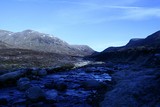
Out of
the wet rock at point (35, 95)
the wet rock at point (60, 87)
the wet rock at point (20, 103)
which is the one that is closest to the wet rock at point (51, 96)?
the wet rock at point (35, 95)

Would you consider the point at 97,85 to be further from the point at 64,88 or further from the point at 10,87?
the point at 10,87

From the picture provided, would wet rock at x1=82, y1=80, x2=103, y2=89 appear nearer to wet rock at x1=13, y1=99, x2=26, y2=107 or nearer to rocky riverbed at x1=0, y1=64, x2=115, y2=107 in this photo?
rocky riverbed at x1=0, y1=64, x2=115, y2=107

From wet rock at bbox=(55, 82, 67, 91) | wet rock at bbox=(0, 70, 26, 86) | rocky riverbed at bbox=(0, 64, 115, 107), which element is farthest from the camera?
wet rock at bbox=(0, 70, 26, 86)

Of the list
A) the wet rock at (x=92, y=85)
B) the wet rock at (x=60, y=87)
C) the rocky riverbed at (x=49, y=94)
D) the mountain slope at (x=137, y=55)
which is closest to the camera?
the rocky riverbed at (x=49, y=94)

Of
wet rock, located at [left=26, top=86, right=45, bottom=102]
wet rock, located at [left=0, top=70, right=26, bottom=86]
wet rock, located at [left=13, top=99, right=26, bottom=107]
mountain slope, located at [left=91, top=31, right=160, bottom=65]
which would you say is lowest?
wet rock, located at [left=13, top=99, right=26, bottom=107]

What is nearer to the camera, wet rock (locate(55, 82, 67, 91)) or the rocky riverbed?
the rocky riverbed

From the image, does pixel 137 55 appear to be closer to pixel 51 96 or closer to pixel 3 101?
pixel 51 96

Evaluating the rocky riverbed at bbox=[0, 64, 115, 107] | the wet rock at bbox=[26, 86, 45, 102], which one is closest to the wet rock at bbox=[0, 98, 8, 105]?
the rocky riverbed at bbox=[0, 64, 115, 107]

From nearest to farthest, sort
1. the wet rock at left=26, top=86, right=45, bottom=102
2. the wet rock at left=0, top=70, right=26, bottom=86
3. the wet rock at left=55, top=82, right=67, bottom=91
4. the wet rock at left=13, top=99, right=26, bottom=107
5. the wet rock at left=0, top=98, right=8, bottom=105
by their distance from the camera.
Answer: the wet rock at left=13, top=99, right=26, bottom=107, the wet rock at left=0, top=98, right=8, bottom=105, the wet rock at left=26, top=86, right=45, bottom=102, the wet rock at left=55, top=82, right=67, bottom=91, the wet rock at left=0, top=70, right=26, bottom=86

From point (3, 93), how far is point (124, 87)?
10.0 metres

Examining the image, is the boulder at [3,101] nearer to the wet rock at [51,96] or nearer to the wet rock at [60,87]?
the wet rock at [51,96]

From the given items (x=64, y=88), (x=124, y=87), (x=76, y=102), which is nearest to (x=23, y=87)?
(x=64, y=88)

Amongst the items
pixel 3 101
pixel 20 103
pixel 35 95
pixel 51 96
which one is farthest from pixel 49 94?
pixel 3 101

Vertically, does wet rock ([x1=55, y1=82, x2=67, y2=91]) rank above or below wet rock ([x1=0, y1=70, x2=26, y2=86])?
below
